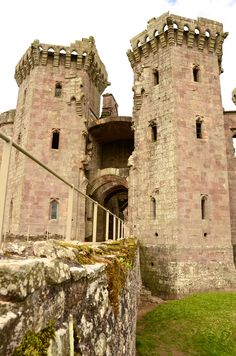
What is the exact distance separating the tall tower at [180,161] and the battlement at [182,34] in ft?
0.19

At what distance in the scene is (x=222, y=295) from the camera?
44.0 ft

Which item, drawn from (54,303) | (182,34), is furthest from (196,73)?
(54,303)

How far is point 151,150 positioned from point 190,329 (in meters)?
10.6

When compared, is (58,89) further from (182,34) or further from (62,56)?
(182,34)

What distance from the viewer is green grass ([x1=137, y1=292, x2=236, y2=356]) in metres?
8.30

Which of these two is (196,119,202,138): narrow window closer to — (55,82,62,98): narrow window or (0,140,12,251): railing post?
(55,82,62,98): narrow window

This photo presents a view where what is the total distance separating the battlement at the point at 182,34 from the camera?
18344 mm

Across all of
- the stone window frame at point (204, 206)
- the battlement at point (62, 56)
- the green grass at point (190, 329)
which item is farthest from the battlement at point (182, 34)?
the green grass at point (190, 329)

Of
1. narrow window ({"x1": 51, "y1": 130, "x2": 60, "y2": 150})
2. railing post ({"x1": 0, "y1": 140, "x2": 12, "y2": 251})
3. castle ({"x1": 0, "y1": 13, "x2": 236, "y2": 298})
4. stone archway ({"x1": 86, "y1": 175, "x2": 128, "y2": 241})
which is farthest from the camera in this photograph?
narrow window ({"x1": 51, "y1": 130, "x2": 60, "y2": 150})

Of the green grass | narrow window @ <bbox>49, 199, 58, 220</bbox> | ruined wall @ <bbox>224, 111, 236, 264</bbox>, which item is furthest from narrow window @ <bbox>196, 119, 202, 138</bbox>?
narrow window @ <bbox>49, 199, 58, 220</bbox>

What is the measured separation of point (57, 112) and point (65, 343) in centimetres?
1999

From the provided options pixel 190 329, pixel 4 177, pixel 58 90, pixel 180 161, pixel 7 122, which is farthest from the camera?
pixel 7 122

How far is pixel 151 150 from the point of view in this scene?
58.2 feet

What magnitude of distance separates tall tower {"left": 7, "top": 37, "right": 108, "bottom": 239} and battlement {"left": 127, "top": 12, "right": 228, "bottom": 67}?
15.7ft
